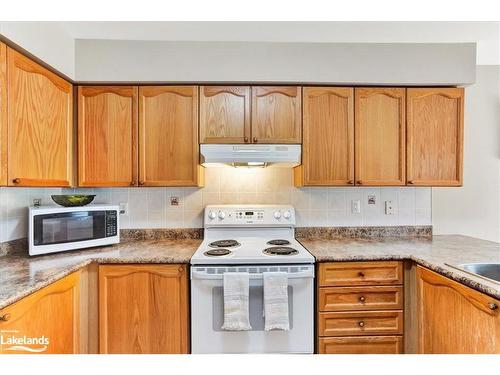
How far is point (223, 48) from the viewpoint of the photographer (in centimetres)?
198

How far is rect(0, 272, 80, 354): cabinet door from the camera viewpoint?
1.16 m

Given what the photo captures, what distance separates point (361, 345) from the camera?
1.74 m

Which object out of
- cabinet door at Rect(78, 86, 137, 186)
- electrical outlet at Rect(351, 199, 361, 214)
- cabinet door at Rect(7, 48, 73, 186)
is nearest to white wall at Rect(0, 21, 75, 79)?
cabinet door at Rect(7, 48, 73, 186)

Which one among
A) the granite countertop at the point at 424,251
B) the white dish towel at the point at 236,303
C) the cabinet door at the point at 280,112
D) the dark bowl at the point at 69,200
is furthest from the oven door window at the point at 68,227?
the granite countertop at the point at 424,251

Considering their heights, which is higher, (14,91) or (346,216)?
(14,91)

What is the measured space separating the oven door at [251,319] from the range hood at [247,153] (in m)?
0.71

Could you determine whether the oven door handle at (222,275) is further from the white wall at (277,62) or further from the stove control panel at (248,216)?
the white wall at (277,62)

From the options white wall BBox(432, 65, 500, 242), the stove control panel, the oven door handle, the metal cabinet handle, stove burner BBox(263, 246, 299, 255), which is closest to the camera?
the metal cabinet handle

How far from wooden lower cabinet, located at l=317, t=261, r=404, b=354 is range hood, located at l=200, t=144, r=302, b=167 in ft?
2.47

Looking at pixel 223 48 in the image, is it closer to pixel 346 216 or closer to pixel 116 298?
pixel 346 216

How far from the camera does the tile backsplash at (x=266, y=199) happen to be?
2.34 meters

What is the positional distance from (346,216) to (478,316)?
3.91ft

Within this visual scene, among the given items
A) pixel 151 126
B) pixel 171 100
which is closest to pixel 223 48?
pixel 171 100

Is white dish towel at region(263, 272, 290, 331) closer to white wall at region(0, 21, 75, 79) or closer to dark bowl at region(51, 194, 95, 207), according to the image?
dark bowl at region(51, 194, 95, 207)
